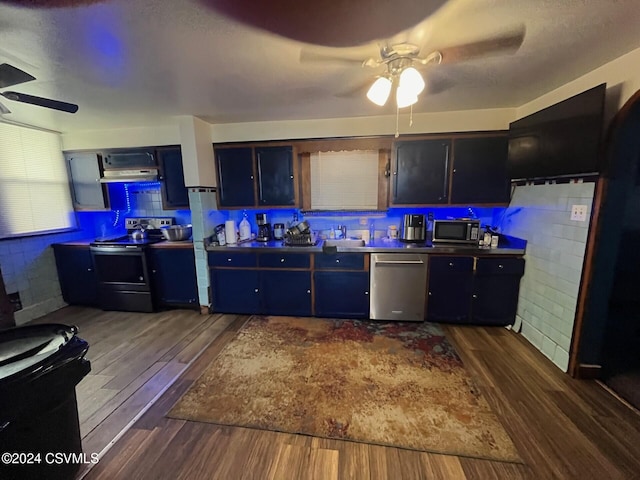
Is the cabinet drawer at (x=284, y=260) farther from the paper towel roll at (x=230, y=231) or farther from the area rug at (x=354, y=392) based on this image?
the area rug at (x=354, y=392)

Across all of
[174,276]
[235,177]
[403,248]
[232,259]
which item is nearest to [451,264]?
[403,248]

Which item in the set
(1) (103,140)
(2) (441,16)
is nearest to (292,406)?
(2) (441,16)

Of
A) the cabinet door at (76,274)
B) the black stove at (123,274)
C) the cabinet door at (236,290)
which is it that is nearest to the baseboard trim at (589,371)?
the cabinet door at (236,290)

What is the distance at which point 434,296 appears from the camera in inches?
120

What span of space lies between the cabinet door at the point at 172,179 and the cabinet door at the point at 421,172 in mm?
2643

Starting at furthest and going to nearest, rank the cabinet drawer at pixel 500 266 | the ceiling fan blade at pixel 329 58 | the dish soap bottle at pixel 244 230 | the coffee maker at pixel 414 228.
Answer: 1. the dish soap bottle at pixel 244 230
2. the coffee maker at pixel 414 228
3. the cabinet drawer at pixel 500 266
4. the ceiling fan blade at pixel 329 58

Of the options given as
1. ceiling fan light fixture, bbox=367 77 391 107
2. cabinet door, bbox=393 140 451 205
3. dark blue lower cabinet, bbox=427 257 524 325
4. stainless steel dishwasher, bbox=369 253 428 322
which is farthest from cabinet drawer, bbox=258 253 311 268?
ceiling fan light fixture, bbox=367 77 391 107

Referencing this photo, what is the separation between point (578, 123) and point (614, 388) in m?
1.98

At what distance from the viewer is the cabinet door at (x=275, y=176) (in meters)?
3.34

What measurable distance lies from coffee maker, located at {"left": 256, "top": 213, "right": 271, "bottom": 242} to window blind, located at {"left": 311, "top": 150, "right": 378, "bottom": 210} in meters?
0.68

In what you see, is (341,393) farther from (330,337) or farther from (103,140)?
(103,140)

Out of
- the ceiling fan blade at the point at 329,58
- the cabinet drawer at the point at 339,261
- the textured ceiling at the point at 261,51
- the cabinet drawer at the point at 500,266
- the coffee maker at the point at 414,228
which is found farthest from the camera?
the coffee maker at the point at 414,228

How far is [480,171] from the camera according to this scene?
10.0 feet

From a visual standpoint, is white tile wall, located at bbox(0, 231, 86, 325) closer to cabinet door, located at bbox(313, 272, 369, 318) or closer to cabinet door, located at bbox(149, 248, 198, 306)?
cabinet door, located at bbox(149, 248, 198, 306)
